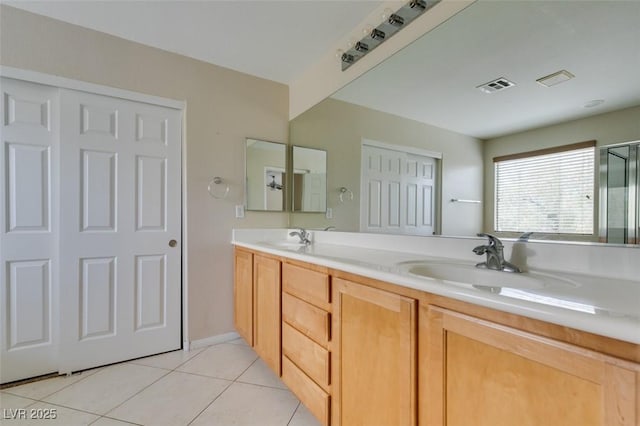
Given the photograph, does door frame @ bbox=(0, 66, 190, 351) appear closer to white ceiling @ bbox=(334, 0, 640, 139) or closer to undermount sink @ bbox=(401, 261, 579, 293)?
white ceiling @ bbox=(334, 0, 640, 139)

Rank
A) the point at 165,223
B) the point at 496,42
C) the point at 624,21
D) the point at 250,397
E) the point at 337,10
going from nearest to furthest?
1. the point at 624,21
2. the point at 496,42
3. the point at 250,397
4. the point at 337,10
5. the point at 165,223

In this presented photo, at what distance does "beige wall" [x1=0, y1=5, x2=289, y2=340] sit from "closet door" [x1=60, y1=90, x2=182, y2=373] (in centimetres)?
14

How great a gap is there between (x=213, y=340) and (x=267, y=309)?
899 mm

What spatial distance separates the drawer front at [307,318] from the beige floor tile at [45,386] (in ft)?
4.84

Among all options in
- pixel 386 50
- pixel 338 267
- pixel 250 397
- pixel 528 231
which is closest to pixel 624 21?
pixel 528 231

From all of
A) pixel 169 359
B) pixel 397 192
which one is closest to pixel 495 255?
pixel 397 192

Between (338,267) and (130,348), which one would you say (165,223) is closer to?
(130,348)

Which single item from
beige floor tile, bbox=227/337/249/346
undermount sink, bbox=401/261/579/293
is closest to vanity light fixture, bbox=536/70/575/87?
undermount sink, bbox=401/261/579/293

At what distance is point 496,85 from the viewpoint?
1173mm

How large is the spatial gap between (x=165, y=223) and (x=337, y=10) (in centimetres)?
192

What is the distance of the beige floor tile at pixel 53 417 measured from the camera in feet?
4.60

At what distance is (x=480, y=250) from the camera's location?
107cm

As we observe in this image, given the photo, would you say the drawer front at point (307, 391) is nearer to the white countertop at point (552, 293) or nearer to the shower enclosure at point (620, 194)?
the white countertop at point (552, 293)

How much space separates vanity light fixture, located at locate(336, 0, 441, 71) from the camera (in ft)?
4.67
